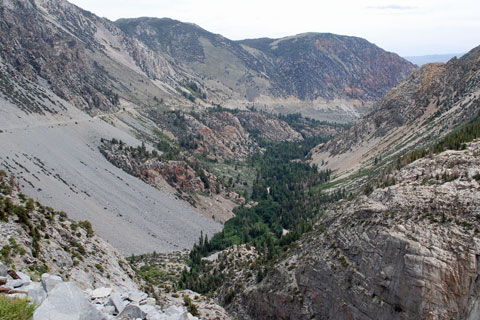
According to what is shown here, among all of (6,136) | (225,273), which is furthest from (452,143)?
(6,136)

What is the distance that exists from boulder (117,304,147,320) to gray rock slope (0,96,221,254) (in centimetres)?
5093

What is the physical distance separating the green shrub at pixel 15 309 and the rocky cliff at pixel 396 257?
25.0 meters

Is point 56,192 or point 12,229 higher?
point 12,229

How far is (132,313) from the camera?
17344 mm

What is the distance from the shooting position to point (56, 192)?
6856 centimetres

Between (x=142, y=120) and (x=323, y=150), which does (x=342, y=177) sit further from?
(x=142, y=120)

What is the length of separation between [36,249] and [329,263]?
23547 mm

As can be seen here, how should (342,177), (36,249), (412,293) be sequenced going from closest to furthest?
1. (36,249)
2. (412,293)
3. (342,177)

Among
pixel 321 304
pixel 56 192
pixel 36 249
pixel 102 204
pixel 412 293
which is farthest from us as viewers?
pixel 102 204

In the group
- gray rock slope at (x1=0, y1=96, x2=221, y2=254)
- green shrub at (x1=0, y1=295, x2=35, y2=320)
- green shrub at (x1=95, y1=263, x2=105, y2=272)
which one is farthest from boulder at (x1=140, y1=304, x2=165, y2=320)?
gray rock slope at (x1=0, y1=96, x2=221, y2=254)

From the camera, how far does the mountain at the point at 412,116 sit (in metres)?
99.0

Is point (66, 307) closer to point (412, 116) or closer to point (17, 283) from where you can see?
point (17, 283)

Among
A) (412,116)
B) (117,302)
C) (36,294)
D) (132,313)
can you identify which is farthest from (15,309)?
(412,116)

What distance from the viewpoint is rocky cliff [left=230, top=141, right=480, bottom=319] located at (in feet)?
92.6
